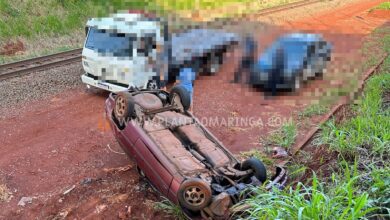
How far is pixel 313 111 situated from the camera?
7.93 meters

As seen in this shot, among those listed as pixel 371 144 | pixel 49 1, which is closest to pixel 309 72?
pixel 371 144

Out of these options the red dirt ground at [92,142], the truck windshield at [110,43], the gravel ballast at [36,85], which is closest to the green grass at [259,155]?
the red dirt ground at [92,142]

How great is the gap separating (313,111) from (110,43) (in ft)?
14.5

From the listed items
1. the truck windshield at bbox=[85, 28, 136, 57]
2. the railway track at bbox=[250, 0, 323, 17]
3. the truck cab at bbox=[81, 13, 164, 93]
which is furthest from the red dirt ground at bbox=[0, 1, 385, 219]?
the railway track at bbox=[250, 0, 323, 17]

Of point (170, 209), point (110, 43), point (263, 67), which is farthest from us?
point (263, 67)

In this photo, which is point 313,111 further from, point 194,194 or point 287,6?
point 287,6

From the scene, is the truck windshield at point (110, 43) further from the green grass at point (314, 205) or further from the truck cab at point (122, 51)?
the green grass at point (314, 205)

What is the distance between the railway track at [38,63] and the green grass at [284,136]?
6.70m

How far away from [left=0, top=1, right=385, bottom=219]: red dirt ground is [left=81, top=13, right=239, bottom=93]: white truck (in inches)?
30.9

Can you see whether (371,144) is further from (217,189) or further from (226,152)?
(217,189)

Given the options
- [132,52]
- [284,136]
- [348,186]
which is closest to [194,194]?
[348,186]

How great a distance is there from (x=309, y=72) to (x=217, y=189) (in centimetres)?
544

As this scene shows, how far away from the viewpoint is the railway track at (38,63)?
33.2 feet

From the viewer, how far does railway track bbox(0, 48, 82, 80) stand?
33.2ft
